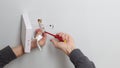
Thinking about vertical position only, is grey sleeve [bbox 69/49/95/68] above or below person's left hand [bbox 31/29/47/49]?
below

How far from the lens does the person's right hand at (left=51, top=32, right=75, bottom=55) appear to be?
874 millimetres

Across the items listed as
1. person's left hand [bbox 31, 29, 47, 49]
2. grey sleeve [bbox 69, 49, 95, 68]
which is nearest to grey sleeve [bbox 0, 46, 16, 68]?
person's left hand [bbox 31, 29, 47, 49]

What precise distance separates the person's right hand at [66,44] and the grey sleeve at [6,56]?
19cm

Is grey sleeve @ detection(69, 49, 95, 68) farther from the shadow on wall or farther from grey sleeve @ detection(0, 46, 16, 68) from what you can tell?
grey sleeve @ detection(0, 46, 16, 68)

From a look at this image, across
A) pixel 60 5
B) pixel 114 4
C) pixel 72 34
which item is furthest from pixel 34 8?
pixel 114 4

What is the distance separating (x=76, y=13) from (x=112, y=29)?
202 mm

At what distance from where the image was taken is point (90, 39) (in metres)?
0.96

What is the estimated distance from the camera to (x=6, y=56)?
85 centimetres

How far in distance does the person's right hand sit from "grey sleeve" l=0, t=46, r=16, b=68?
0.63ft

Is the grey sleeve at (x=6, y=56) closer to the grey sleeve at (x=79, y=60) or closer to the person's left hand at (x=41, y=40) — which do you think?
the person's left hand at (x=41, y=40)

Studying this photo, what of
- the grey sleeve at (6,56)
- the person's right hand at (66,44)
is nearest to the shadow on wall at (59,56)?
the person's right hand at (66,44)

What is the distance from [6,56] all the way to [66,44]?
27 centimetres

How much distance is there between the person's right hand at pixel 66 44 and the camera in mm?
874

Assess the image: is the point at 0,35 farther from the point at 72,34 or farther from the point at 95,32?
the point at 95,32
